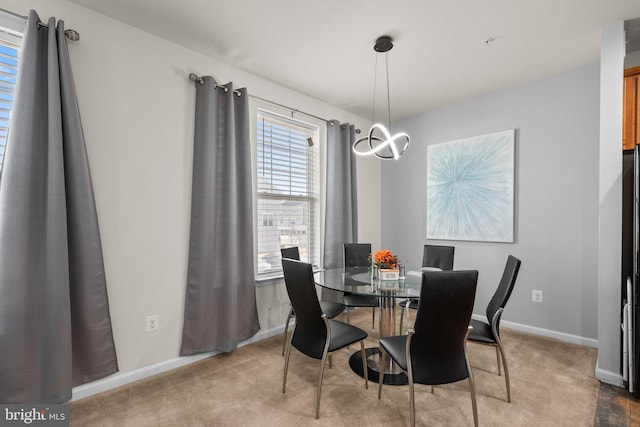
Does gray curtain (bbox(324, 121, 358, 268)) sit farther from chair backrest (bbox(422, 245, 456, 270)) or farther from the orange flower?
the orange flower

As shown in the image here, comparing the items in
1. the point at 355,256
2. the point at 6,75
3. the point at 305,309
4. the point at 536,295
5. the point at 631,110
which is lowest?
the point at 536,295

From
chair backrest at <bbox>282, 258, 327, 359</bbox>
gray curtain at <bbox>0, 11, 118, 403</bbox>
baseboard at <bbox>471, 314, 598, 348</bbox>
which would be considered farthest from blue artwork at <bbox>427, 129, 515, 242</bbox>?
gray curtain at <bbox>0, 11, 118, 403</bbox>

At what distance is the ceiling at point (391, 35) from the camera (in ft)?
7.03

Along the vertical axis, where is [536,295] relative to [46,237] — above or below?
below

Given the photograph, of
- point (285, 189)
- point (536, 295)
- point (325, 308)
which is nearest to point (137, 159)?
point (285, 189)

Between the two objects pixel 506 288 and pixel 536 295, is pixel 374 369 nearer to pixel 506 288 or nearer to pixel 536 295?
pixel 506 288

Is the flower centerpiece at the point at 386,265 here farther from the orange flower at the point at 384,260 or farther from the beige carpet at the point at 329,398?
the beige carpet at the point at 329,398

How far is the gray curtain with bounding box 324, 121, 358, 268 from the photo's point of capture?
3746mm

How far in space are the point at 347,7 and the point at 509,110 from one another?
2.29 metres

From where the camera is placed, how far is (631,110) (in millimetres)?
2266

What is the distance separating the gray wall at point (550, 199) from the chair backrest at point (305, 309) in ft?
8.17

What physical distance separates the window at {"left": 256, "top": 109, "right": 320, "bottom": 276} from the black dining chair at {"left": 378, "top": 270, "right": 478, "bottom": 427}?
196 cm

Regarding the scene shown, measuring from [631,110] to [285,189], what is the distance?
2933mm

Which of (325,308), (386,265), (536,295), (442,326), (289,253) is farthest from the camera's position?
(536,295)
